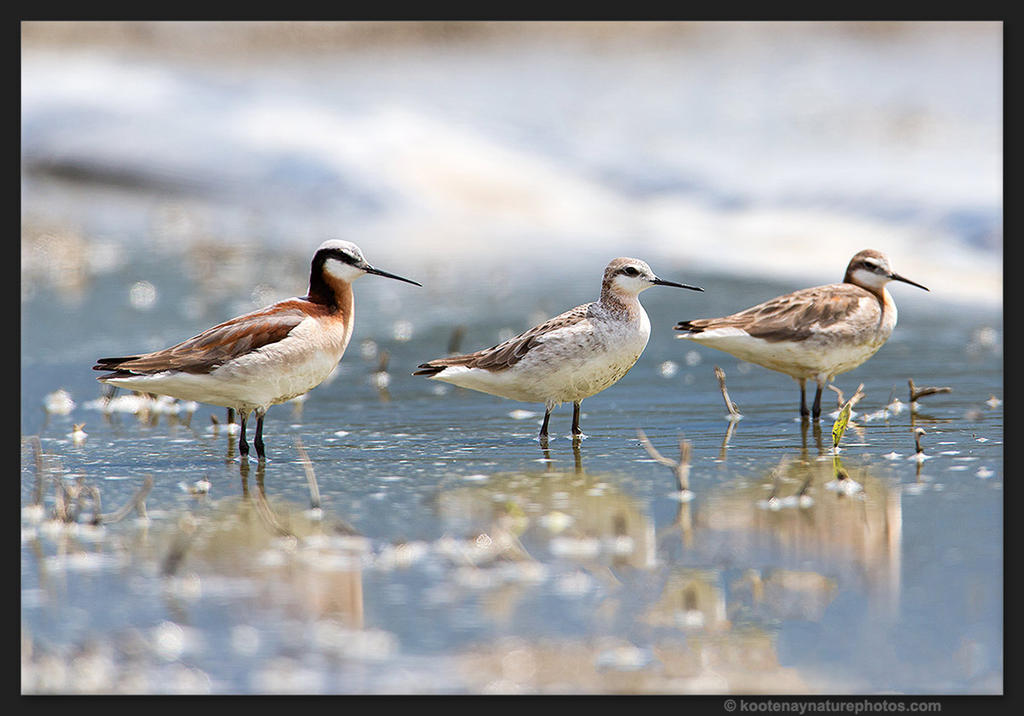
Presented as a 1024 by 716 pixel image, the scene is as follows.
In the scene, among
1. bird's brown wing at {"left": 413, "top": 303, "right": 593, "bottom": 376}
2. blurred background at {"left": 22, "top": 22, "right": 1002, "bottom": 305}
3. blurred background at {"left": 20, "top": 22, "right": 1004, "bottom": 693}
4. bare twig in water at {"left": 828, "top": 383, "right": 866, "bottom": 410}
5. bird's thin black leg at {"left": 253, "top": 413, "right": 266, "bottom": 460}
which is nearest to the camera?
blurred background at {"left": 20, "top": 22, "right": 1004, "bottom": 693}

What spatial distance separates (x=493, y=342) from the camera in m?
12.4

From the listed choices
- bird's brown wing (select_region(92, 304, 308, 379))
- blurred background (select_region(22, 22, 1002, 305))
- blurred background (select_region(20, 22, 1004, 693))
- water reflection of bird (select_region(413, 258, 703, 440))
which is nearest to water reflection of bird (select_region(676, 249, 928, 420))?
blurred background (select_region(20, 22, 1004, 693))

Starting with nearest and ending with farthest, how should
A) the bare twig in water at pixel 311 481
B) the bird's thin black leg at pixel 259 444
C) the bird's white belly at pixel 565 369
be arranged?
the bare twig in water at pixel 311 481 → the bird's thin black leg at pixel 259 444 → the bird's white belly at pixel 565 369

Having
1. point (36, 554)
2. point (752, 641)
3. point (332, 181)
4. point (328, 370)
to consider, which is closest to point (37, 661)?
point (36, 554)

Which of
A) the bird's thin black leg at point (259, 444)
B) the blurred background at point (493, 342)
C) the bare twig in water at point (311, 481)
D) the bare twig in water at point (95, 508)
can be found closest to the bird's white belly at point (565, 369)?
the blurred background at point (493, 342)

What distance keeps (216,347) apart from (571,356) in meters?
2.37

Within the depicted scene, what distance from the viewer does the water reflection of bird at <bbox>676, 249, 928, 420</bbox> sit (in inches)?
380

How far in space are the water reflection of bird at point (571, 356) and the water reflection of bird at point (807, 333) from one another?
0.58m

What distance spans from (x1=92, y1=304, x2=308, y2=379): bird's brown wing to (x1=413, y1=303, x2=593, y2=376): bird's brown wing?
40.9 inches

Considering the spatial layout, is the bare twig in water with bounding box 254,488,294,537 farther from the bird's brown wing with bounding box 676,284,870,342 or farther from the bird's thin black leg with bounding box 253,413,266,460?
the bird's brown wing with bounding box 676,284,870,342

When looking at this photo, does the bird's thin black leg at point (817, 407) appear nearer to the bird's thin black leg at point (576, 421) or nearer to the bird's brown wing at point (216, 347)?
the bird's thin black leg at point (576, 421)

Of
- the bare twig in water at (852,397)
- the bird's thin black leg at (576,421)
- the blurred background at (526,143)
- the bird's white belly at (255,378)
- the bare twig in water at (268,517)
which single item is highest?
the blurred background at (526,143)

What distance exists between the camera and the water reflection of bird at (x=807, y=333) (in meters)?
9.65

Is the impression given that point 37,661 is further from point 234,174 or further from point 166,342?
point 234,174
